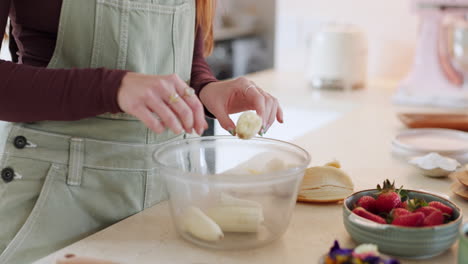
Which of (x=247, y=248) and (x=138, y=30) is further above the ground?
(x=138, y=30)

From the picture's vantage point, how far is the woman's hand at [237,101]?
1.03m

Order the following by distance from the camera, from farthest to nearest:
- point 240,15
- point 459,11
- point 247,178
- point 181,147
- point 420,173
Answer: point 240,15 → point 459,11 → point 420,173 → point 181,147 → point 247,178

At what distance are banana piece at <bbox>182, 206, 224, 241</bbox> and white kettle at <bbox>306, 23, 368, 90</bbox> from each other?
151cm

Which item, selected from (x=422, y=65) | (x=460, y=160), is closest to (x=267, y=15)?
(x=422, y=65)

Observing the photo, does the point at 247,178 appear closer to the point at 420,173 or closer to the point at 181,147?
the point at 181,147

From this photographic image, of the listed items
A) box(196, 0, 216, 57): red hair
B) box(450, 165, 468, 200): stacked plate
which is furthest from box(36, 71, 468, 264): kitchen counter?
box(196, 0, 216, 57): red hair

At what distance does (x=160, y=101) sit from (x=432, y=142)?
0.89m

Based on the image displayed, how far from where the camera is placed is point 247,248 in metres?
0.85

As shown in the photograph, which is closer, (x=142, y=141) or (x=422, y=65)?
(x=142, y=141)

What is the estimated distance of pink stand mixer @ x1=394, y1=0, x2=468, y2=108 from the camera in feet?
6.57

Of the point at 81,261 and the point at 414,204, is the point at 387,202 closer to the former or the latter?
the point at 414,204

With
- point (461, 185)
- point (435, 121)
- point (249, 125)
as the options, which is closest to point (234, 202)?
point (249, 125)

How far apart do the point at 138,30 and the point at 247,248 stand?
411 millimetres

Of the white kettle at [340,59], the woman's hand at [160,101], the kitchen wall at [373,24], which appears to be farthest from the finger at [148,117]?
the kitchen wall at [373,24]
